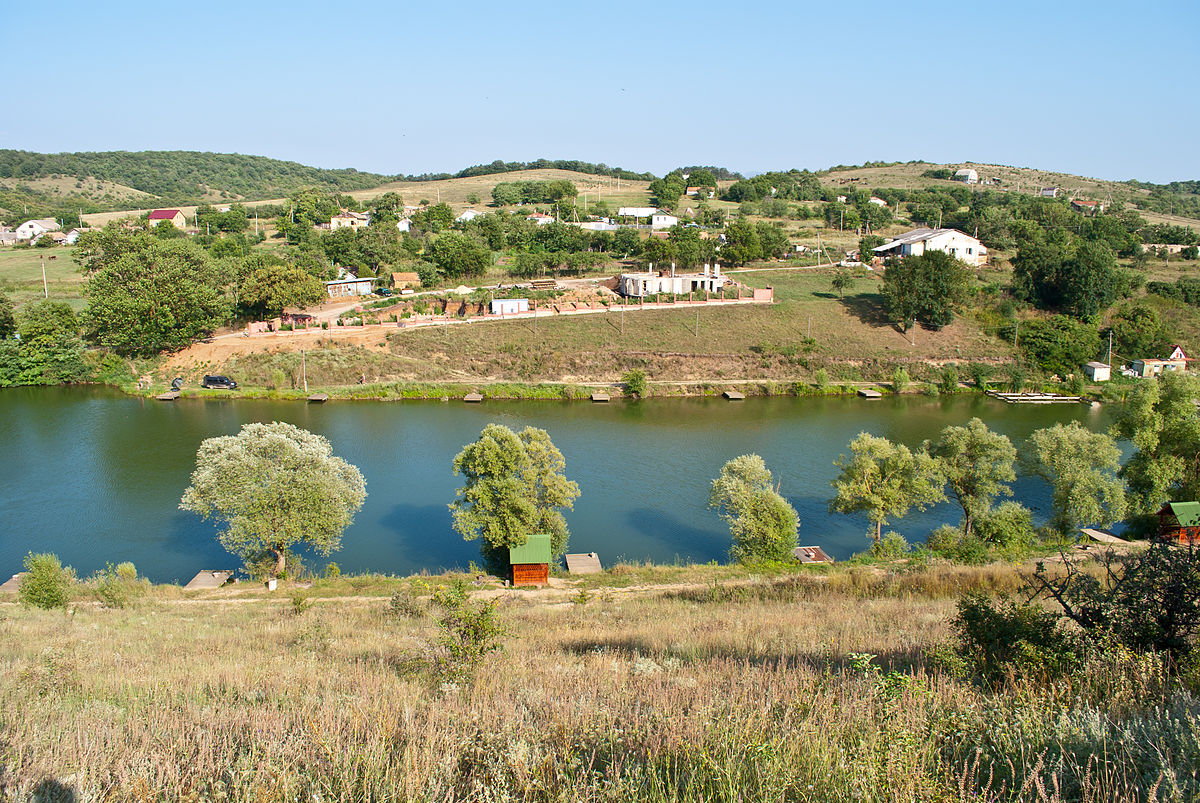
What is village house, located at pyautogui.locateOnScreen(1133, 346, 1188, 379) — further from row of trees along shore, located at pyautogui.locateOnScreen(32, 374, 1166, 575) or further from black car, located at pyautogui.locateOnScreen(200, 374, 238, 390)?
black car, located at pyautogui.locateOnScreen(200, 374, 238, 390)

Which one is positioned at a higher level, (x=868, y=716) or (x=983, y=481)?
(x=868, y=716)

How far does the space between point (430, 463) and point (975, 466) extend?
16403 mm

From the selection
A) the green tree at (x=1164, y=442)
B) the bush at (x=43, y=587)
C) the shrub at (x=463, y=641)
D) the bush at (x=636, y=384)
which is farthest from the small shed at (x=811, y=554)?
the bush at (x=636, y=384)

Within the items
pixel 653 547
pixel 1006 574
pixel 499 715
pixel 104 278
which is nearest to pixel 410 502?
pixel 653 547

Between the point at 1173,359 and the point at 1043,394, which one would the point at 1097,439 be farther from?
the point at 1173,359

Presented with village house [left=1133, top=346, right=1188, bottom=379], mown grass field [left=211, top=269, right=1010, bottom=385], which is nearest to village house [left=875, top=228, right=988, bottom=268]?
mown grass field [left=211, top=269, right=1010, bottom=385]

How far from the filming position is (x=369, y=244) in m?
55.1

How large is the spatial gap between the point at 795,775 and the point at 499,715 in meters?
1.64

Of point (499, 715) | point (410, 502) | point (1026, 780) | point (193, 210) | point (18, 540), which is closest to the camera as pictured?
point (1026, 780)

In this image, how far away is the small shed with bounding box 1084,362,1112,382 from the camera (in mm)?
37312

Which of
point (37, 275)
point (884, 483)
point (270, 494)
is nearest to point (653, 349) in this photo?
point (884, 483)

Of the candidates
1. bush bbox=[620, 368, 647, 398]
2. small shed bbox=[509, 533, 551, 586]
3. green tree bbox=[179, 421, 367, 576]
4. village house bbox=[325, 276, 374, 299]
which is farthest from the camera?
village house bbox=[325, 276, 374, 299]

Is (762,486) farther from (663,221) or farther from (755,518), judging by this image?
(663,221)

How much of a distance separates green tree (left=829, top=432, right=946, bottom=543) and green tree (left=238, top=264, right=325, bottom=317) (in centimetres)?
3229
